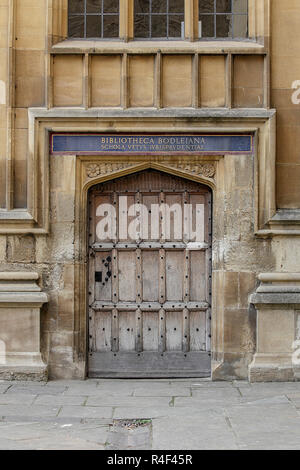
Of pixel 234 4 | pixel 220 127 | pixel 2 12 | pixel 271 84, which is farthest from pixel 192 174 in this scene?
pixel 2 12

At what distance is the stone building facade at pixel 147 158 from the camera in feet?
32.0

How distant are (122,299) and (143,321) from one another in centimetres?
43

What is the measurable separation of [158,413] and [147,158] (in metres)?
3.62

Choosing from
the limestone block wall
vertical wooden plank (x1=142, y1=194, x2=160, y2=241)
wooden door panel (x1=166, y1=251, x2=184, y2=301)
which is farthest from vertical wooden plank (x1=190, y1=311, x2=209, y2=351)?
the limestone block wall

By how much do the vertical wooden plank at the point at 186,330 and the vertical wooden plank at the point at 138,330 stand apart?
0.60m

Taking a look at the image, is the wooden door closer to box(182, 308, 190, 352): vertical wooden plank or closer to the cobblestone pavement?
box(182, 308, 190, 352): vertical wooden plank

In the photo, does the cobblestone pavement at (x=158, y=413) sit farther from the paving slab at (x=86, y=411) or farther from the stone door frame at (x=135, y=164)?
the stone door frame at (x=135, y=164)

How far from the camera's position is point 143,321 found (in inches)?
399

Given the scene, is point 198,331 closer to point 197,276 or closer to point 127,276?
point 197,276

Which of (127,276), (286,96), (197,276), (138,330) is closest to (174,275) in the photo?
(197,276)

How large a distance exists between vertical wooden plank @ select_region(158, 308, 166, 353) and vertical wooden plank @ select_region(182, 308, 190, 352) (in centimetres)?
27

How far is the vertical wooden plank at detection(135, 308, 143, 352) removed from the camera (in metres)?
10.1

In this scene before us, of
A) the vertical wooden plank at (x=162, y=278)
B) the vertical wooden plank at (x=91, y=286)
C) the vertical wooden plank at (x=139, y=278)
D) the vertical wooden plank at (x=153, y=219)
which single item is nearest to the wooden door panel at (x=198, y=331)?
the vertical wooden plank at (x=162, y=278)

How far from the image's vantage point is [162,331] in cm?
1012
